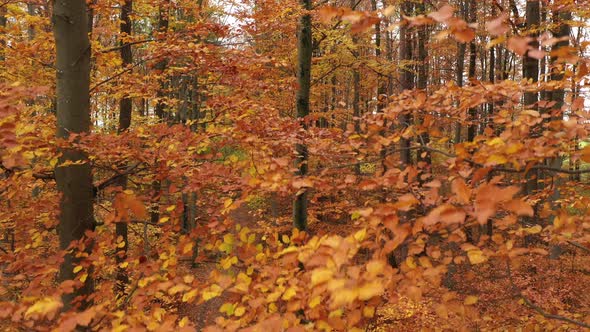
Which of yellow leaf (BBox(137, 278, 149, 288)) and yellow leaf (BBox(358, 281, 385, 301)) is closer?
yellow leaf (BBox(358, 281, 385, 301))

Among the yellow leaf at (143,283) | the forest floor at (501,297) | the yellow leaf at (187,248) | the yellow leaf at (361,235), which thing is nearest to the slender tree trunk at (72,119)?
the yellow leaf at (143,283)

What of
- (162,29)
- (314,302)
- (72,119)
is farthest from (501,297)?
(162,29)

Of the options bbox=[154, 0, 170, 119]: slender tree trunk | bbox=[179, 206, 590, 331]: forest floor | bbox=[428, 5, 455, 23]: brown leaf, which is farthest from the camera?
bbox=[154, 0, 170, 119]: slender tree trunk

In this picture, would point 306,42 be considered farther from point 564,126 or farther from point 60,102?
point 564,126

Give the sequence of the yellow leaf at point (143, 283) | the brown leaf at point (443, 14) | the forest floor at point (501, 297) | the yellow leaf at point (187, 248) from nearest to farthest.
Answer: the brown leaf at point (443, 14) < the yellow leaf at point (143, 283) < the yellow leaf at point (187, 248) < the forest floor at point (501, 297)

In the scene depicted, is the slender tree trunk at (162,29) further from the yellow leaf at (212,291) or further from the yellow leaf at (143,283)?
the yellow leaf at (212,291)

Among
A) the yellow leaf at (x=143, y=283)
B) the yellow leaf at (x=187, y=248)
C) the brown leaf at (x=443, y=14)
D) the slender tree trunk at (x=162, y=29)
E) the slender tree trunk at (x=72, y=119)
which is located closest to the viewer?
the brown leaf at (x=443, y=14)

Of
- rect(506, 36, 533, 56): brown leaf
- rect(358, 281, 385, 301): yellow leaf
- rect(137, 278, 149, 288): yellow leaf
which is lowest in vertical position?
rect(137, 278, 149, 288): yellow leaf

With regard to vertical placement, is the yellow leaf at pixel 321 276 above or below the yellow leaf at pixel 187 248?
above

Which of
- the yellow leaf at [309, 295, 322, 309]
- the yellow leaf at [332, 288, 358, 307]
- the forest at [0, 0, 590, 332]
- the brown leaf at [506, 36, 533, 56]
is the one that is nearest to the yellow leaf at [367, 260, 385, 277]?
the forest at [0, 0, 590, 332]

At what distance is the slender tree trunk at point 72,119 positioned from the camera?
13.2ft

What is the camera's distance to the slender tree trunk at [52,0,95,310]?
4.02 m

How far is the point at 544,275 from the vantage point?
35.1 feet

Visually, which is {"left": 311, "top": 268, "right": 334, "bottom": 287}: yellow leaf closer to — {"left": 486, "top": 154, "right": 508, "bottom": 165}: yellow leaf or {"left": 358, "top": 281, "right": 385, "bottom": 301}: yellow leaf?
{"left": 358, "top": 281, "right": 385, "bottom": 301}: yellow leaf
